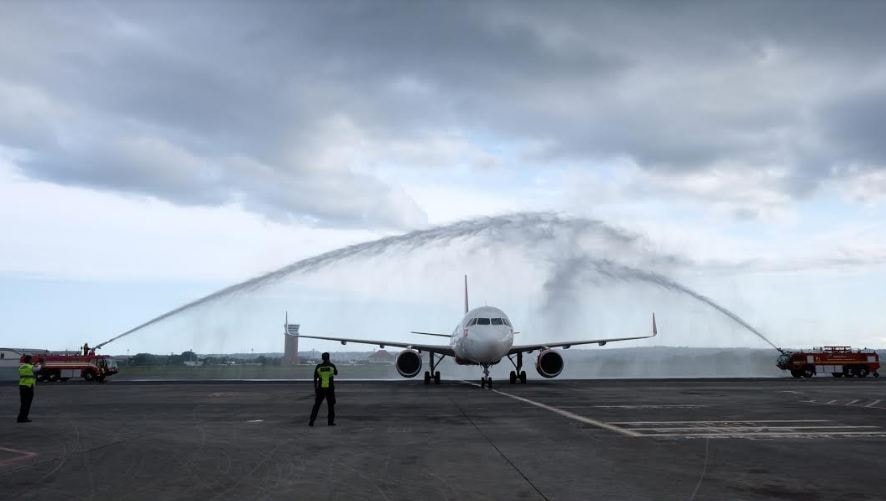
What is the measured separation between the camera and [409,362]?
3997 centimetres

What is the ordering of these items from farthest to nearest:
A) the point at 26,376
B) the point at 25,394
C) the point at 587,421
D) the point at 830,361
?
the point at 830,361, the point at 26,376, the point at 25,394, the point at 587,421

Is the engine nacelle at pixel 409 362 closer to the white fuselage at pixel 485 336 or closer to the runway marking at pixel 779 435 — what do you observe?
the white fuselage at pixel 485 336

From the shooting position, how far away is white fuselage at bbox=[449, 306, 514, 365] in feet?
113

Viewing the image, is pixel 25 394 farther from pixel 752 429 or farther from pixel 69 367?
pixel 69 367

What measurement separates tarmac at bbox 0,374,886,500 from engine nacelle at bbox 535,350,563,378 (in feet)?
61.7

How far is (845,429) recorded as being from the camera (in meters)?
15.1

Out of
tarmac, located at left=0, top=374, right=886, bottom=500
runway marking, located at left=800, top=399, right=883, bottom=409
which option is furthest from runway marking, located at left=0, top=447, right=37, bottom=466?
runway marking, located at left=800, top=399, right=883, bottom=409

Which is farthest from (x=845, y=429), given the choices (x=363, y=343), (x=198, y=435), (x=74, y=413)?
(x=363, y=343)

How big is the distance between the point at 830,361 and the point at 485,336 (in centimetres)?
3329

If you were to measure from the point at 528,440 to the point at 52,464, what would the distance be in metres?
8.38

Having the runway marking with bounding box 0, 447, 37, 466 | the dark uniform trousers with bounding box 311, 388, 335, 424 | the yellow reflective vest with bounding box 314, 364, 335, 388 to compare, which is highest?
the yellow reflective vest with bounding box 314, 364, 335, 388

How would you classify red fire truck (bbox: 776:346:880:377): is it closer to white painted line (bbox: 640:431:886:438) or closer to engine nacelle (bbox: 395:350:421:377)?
engine nacelle (bbox: 395:350:421:377)

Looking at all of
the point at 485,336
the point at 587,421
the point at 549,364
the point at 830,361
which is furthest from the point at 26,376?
the point at 830,361

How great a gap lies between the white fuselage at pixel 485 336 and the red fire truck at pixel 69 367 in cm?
2685
